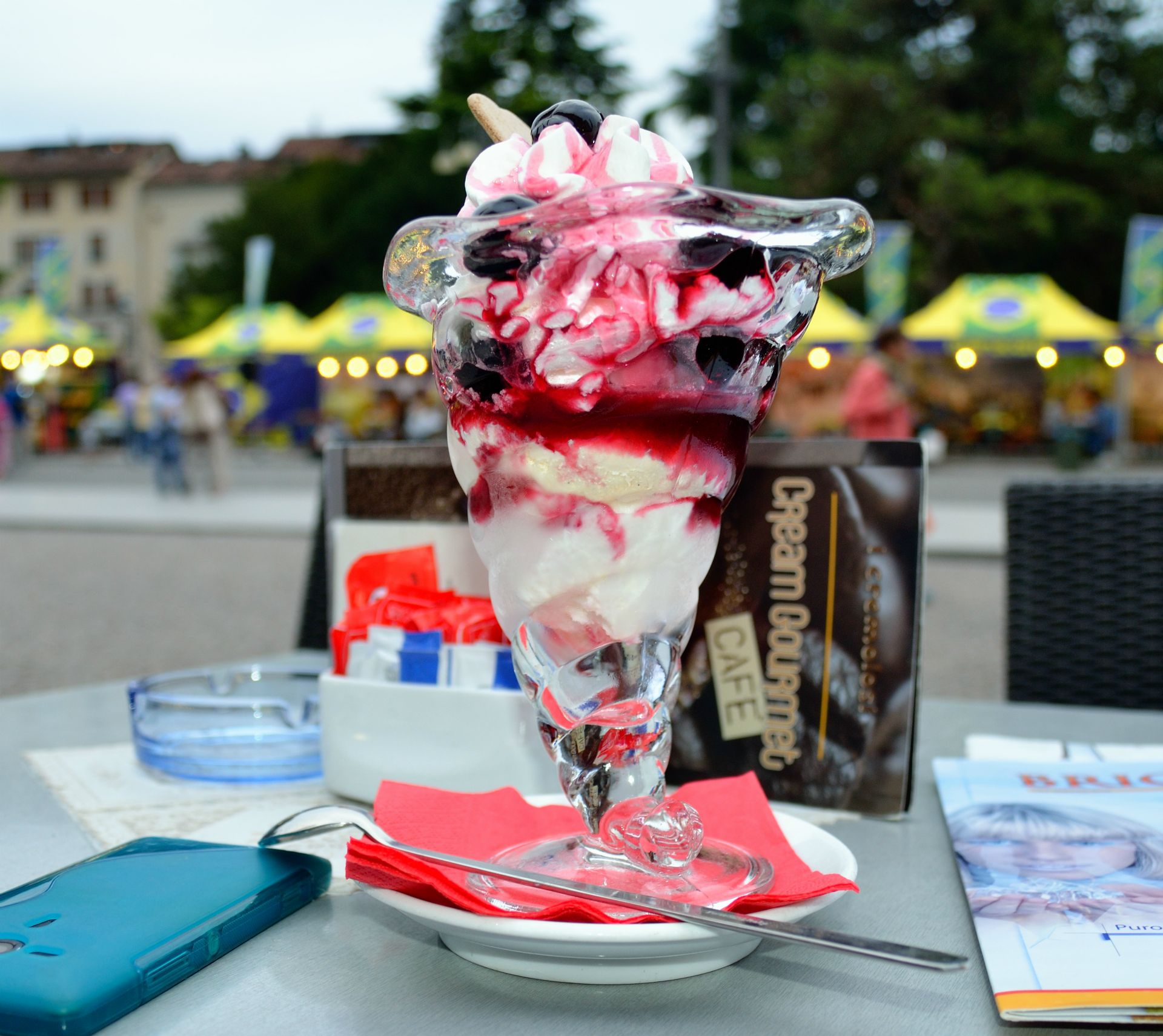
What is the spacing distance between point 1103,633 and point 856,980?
1007 mm

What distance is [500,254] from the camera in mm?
529

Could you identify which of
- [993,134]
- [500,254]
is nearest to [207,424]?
[500,254]

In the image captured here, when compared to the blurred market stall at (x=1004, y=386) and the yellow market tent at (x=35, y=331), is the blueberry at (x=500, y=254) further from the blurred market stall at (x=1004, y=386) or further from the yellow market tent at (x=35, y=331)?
the yellow market tent at (x=35, y=331)

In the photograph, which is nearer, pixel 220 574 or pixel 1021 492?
pixel 1021 492

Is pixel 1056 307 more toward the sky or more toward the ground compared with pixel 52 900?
more toward the sky

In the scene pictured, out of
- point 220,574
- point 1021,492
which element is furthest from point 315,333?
point 1021,492

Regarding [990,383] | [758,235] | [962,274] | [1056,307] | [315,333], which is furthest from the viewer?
[962,274]

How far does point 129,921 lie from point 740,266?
42cm

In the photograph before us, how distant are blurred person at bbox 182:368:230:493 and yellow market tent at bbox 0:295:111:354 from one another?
15.6ft

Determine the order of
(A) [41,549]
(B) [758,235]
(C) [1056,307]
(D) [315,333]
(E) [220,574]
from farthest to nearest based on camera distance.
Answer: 1. (D) [315,333]
2. (C) [1056,307]
3. (A) [41,549]
4. (E) [220,574]
5. (B) [758,235]

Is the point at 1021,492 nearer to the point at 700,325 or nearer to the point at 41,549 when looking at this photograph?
the point at 700,325

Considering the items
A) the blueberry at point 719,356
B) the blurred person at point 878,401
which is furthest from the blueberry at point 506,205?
the blurred person at point 878,401

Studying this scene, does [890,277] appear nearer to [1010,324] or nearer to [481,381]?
[1010,324]

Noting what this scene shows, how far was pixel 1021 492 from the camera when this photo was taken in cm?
145
